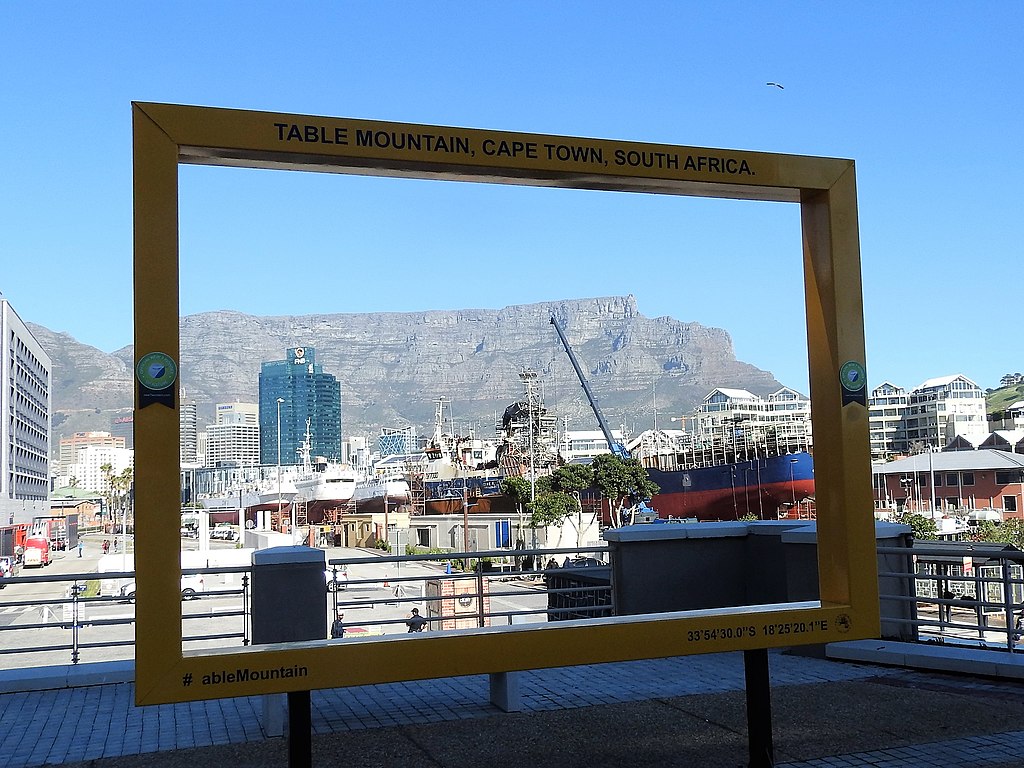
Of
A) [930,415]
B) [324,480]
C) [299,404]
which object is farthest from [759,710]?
[930,415]

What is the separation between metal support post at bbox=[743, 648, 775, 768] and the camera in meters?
5.38

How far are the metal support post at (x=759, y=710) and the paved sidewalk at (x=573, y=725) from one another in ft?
1.00

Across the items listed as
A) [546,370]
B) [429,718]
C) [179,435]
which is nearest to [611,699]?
[429,718]

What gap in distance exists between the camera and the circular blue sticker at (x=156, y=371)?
14.1 ft

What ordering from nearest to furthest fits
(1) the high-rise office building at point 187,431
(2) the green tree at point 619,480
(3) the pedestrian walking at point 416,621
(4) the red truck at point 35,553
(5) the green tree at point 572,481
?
(1) the high-rise office building at point 187,431
(3) the pedestrian walking at point 416,621
(5) the green tree at point 572,481
(4) the red truck at point 35,553
(2) the green tree at point 619,480

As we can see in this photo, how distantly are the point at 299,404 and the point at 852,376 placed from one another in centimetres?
327

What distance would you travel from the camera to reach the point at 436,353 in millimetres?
5816

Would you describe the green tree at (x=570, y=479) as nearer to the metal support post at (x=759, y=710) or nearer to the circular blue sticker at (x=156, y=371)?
the metal support post at (x=759, y=710)

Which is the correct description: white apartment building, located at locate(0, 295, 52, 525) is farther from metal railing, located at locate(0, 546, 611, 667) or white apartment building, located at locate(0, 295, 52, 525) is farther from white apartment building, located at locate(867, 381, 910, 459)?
white apartment building, located at locate(867, 381, 910, 459)

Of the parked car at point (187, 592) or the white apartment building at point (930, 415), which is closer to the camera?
the parked car at point (187, 592)

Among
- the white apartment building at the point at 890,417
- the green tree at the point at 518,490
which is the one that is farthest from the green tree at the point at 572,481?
the white apartment building at the point at 890,417

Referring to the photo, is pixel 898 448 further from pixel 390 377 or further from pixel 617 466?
pixel 390 377

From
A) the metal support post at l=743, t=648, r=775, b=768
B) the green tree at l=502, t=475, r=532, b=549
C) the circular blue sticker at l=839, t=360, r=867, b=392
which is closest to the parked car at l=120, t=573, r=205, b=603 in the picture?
the metal support post at l=743, t=648, r=775, b=768

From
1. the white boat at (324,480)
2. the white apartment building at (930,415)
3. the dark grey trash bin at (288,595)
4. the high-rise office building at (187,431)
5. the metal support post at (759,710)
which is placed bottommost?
the metal support post at (759,710)
